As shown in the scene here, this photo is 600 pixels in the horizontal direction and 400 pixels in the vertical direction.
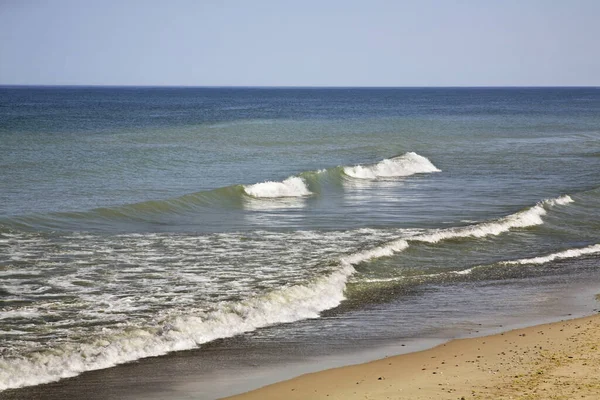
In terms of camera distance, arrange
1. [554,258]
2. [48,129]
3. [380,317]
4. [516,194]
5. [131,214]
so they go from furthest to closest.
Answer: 1. [48,129]
2. [516,194]
3. [131,214]
4. [554,258]
5. [380,317]

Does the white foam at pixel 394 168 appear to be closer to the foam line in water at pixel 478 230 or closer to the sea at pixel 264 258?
the sea at pixel 264 258

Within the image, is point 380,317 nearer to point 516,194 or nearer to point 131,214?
point 131,214

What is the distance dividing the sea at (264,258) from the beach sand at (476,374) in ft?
2.11

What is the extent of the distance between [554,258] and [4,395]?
12.5 meters

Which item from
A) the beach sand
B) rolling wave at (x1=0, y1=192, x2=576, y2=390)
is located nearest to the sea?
rolling wave at (x1=0, y1=192, x2=576, y2=390)

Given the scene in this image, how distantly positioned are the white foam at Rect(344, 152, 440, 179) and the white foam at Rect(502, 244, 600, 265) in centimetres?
1509

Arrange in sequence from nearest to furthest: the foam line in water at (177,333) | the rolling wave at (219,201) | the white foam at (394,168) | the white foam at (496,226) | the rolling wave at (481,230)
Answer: the foam line in water at (177,333) < the rolling wave at (481,230) < the white foam at (496,226) < the rolling wave at (219,201) < the white foam at (394,168)

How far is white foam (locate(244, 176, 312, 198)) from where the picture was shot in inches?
1065

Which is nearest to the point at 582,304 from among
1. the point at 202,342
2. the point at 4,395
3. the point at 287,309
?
the point at 287,309

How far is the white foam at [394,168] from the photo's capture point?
3419 cm

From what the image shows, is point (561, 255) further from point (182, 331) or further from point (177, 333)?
point (177, 333)

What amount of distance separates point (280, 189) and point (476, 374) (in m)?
18.6

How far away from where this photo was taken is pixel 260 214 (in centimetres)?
2333

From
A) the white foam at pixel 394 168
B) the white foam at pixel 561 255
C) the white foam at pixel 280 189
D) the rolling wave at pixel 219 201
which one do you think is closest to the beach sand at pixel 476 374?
the white foam at pixel 561 255
